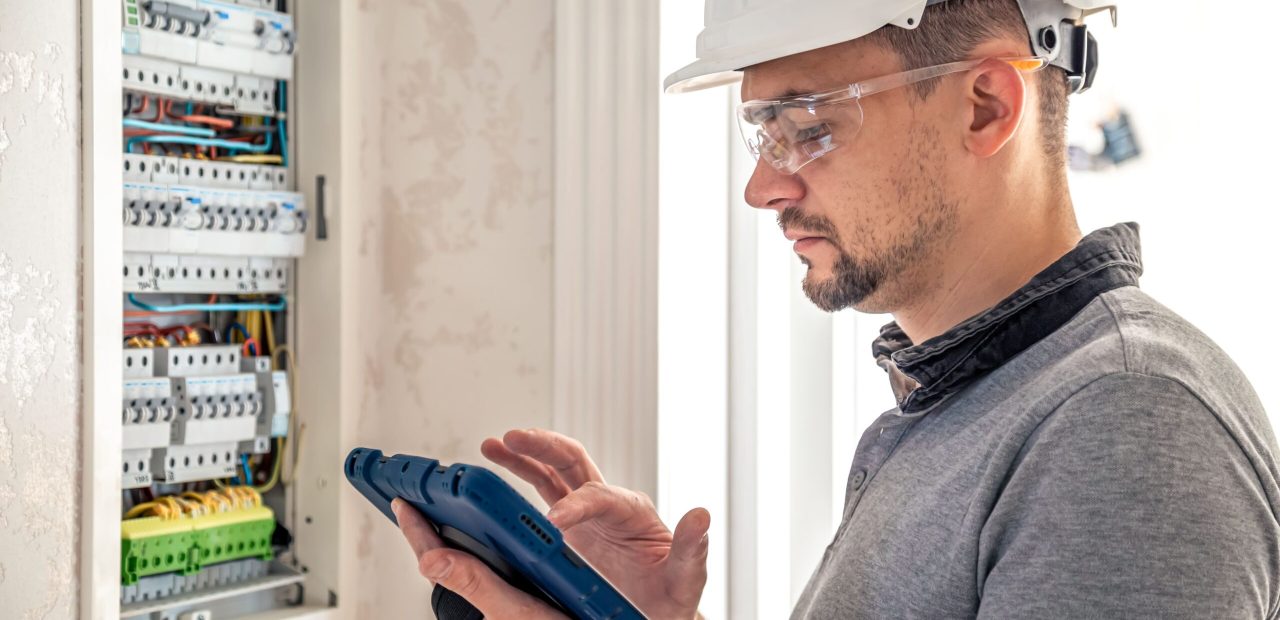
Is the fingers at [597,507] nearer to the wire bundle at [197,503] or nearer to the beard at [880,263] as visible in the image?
the beard at [880,263]

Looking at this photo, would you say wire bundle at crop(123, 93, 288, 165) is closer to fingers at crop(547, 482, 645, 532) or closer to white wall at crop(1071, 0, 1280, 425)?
fingers at crop(547, 482, 645, 532)

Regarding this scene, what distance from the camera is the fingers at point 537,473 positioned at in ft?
3.84

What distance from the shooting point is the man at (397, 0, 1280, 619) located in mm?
595

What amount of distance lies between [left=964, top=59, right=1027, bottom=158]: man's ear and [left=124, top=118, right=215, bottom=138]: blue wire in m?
1.50

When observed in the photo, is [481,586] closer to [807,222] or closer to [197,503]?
[807,222]

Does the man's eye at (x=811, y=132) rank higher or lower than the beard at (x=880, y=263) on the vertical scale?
higher

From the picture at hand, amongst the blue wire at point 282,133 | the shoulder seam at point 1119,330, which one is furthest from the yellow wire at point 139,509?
the shoulder seam at point 1119,330

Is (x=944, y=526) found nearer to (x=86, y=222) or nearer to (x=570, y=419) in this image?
(x=570, y=419)

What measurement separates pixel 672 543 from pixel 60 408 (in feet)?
3.35

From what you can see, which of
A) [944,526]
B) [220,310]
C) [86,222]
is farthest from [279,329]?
[944,526]

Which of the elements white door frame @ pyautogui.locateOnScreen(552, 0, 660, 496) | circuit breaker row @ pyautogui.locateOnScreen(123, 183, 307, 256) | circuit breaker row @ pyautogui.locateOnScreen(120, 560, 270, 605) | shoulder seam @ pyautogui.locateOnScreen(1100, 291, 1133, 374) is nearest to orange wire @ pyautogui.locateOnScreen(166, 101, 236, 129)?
circuit breaker row @ pyautogui.locateOnScreen(123, 183, 307, 256)

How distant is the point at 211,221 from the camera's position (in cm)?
183

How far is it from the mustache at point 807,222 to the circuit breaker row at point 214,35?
1303 mm

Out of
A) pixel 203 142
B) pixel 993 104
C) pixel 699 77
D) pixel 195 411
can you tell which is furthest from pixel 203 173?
pixel 993 104
